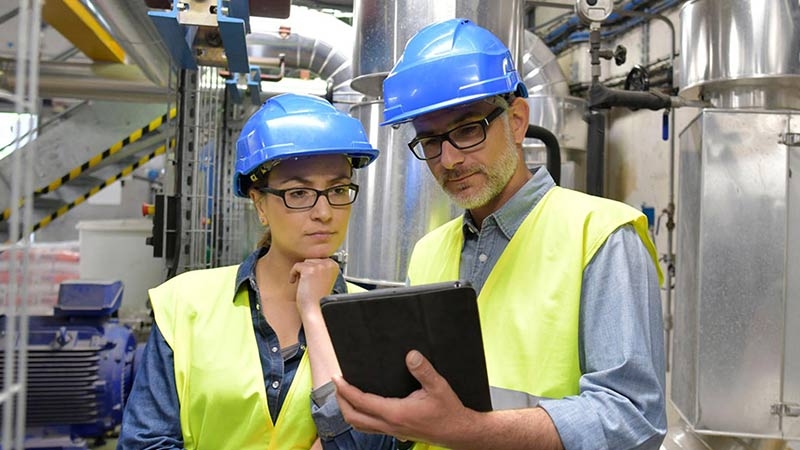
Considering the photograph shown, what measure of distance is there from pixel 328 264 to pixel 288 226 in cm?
11

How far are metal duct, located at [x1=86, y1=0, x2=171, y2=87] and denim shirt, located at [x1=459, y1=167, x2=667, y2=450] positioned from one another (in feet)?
8.37

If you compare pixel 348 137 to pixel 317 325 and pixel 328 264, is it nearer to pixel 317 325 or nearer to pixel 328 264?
pixel 328 264

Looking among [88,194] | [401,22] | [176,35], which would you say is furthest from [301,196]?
[88,194]

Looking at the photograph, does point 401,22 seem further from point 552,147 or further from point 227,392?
point 227,392

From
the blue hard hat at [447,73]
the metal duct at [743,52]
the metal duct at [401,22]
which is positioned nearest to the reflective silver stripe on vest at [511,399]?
the blue hard hat at [447,73]

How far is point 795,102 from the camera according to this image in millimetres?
2252

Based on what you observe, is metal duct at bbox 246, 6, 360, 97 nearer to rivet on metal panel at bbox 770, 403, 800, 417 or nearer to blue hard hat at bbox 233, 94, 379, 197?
blue hard hat at bbox 233, 94, 379, 197

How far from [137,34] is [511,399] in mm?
3179

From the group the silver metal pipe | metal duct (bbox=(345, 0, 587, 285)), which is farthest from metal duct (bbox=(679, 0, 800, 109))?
the silver metal pipe

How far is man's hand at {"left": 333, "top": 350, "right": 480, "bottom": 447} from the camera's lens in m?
0.73

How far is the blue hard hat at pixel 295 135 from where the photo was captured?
1.14 meters

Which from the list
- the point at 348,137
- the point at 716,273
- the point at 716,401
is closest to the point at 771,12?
the point at 716,273

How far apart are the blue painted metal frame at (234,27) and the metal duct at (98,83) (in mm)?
1839

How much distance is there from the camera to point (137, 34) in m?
3.30
